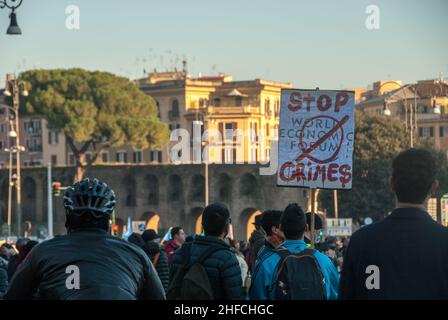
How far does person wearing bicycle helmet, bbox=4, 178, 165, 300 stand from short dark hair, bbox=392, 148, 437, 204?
994mm

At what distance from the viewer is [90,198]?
4988 mm

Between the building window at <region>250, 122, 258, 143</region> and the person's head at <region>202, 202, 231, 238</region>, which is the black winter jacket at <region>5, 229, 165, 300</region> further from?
the building window at <region>250, 122, 258, 143</region>

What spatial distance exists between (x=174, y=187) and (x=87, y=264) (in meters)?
72.0

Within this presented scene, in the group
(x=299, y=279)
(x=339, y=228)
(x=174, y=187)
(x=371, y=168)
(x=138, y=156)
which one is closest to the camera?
(x=299, y=279)

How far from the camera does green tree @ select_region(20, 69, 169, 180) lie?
70875mm

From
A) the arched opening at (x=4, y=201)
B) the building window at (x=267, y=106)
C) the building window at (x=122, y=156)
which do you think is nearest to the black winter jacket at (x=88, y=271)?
the arched opening at (x=4, y=201)

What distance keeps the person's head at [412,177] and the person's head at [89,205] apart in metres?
1.10

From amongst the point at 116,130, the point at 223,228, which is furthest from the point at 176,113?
the point at 223,228

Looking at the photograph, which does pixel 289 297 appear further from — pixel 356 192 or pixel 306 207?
pixel 306 207

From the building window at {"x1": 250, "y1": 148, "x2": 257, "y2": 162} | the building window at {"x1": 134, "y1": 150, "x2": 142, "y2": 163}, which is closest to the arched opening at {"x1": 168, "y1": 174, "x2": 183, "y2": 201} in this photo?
the building window at {"x1": 250, "y1": 148, "x2": 257, "y2": 162}

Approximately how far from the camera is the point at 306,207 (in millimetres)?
70625

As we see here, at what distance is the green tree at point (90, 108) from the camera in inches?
2790

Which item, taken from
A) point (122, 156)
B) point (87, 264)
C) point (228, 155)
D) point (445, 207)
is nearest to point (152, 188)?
point (228, 155)

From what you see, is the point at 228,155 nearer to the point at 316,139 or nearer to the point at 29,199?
the point at 29,199
